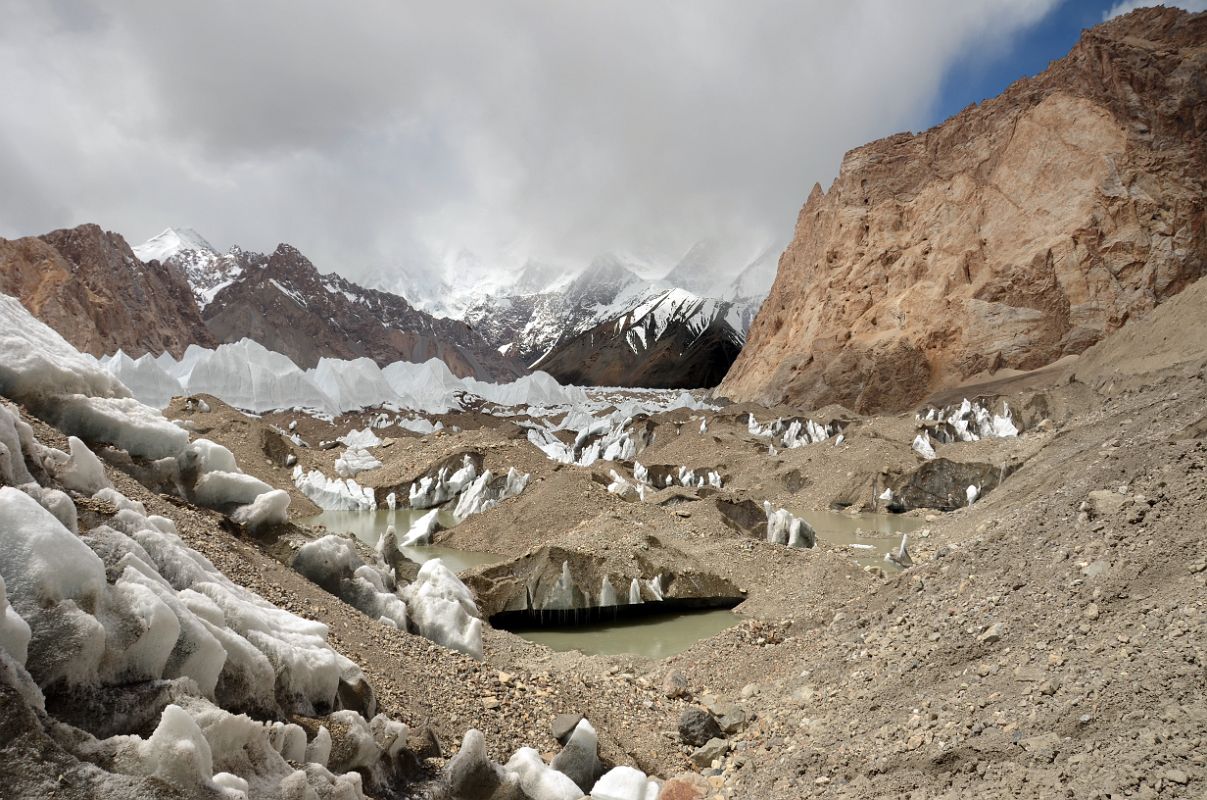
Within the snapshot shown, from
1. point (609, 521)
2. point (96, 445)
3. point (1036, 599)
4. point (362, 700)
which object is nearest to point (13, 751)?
point (362, 700)

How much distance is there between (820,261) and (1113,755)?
66031 mm

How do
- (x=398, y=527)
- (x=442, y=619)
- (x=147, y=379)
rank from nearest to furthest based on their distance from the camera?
(x=442, y=619) < (x=398, y=527) < (x=147, y=379)

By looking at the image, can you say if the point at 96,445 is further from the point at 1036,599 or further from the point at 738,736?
the point at 1036,599

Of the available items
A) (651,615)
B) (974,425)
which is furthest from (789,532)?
(974,425)

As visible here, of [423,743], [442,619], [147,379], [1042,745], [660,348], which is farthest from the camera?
[660,348]

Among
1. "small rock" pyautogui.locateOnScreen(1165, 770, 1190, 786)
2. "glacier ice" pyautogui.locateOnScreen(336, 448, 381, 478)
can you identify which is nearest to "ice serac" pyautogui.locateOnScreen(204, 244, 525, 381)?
"glacier ice" pyautogui.locateOnScreen(336, 448, 381, 478)

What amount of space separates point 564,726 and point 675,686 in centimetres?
206

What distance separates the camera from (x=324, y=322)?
5566 inches

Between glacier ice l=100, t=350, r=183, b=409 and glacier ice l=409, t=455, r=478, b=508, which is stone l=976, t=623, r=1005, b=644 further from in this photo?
glacier ice l=100, t=350, r=183, b=409

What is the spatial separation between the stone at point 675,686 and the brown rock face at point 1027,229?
4866 cm

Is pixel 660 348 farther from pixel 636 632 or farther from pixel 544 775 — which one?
pixel 544 775

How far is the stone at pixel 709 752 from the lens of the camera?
19.2 feet

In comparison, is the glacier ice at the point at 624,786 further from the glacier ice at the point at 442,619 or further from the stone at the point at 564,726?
the glacier ice at the point at 442,619

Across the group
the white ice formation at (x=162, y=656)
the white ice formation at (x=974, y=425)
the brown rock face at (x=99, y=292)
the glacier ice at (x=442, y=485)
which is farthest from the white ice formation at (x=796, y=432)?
the brown rock face at (x=99, y=292)
